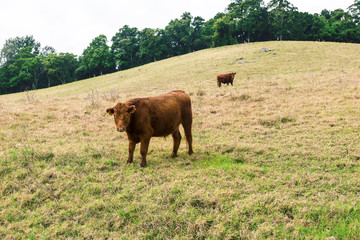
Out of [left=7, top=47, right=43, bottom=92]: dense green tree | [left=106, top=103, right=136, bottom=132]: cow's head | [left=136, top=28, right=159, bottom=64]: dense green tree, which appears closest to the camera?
[left=106, top=103, right=136, bottom=132]: cow's head

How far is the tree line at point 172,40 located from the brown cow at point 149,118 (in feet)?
183

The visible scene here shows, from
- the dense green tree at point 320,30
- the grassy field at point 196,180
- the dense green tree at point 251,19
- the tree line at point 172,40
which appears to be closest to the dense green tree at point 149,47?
the tree line at point 172,40

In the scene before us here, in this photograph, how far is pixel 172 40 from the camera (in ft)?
247

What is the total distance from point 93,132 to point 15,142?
2498mm

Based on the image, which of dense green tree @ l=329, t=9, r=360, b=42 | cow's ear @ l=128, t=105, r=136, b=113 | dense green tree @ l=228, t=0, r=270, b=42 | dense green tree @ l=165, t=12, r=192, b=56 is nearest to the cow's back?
cow's ear @ l=128, t=105, r=136, b=113

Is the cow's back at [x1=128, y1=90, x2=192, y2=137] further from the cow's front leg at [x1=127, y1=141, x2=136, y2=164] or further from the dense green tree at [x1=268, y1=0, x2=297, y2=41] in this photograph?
the dense green tree at [x1=268, y1=0, x2=297, y2=41]

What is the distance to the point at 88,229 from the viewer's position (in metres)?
3.50

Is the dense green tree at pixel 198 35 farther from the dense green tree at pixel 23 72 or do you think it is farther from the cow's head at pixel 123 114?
the cow's head at pixel 123 114

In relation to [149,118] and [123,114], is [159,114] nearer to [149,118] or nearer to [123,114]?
[149,118]

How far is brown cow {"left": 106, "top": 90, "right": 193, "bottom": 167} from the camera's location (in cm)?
527

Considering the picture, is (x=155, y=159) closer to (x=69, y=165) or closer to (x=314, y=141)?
(x=69, y=165)

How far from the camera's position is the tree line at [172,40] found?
2404 inches

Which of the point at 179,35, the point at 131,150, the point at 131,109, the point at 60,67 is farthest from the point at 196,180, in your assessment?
the point at 179,35

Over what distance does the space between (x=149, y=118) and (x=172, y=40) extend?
246ft
